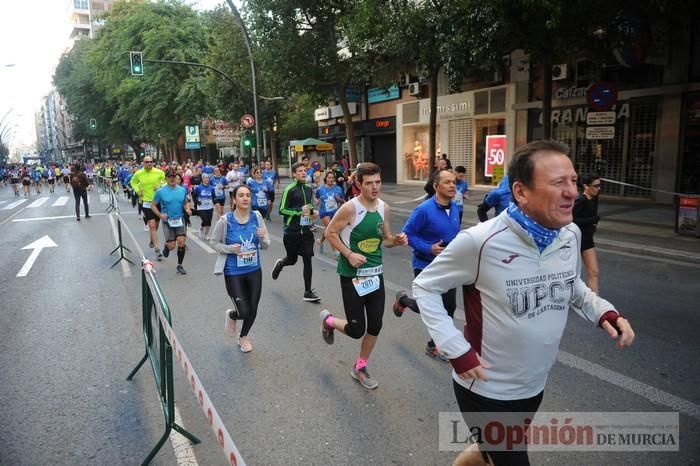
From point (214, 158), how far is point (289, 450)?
5464cm

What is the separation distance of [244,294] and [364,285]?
1551mm

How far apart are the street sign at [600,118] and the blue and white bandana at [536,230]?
17116 mm

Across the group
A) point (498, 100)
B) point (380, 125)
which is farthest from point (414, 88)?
point (498, 100)

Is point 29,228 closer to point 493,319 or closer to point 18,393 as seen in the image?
point 18,393

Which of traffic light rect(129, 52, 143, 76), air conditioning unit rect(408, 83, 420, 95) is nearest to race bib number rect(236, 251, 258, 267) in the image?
traffic light rect(129, 52, 143, 76)

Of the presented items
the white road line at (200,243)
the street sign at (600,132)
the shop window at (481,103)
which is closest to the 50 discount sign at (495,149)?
the street sign at (600,132)

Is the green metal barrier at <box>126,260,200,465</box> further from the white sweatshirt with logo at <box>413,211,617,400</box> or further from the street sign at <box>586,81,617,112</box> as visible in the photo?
the street sign at <box>586,81,617,112</box>

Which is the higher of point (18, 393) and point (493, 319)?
point (493, 319)

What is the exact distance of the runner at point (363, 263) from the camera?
4.20 meters

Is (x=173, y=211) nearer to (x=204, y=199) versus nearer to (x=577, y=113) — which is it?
(x=204, y=199)

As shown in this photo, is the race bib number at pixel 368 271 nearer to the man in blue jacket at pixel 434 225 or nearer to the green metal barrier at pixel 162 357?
the man in blue jacket at pixel 434 225

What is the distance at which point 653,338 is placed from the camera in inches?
202

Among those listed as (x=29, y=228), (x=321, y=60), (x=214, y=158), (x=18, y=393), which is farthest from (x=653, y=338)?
(x=214, y=158)

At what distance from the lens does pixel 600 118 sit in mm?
17047
